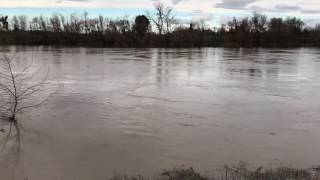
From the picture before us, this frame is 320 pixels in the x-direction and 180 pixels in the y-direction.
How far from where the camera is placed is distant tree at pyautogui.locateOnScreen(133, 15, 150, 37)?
231 feet

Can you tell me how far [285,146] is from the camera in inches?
355

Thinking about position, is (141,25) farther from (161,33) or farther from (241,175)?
(241,175)

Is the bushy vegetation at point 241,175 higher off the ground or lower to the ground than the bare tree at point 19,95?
lower

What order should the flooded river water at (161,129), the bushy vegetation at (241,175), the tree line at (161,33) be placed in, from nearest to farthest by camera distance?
1. the bushy vegetation at (241,175)
2. the flooded river water at (161,129)
3. the tree line at (161,33)

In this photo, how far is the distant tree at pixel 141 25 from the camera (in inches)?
2771

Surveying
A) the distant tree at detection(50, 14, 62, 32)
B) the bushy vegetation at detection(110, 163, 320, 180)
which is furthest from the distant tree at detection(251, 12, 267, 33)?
the bushy vegetation at detection(110, 163, 320, 180)

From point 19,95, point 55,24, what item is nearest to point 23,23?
point 55,24

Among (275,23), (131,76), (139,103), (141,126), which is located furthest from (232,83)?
(275,23)

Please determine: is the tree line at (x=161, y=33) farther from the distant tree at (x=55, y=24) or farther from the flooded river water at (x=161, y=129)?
the flooded river water at (x=161, y=129)

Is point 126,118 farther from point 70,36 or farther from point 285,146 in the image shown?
point 70,36

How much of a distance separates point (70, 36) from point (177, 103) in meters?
55.2

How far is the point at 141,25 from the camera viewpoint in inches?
2849

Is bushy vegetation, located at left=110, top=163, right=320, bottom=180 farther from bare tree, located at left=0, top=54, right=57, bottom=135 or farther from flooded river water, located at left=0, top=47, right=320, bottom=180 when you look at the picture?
bare tree, located at left=0, top=54, right=57, bottom=135

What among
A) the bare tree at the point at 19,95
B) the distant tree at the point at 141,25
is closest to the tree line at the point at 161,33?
the distant tree at the point at 141,25
